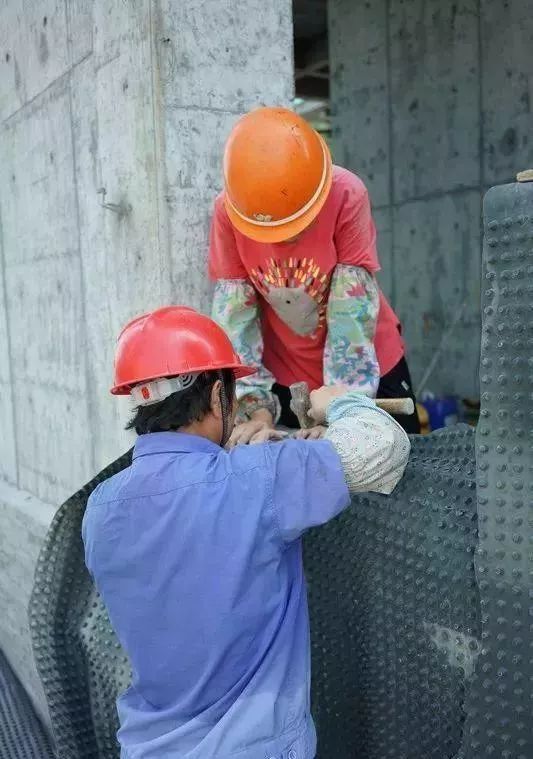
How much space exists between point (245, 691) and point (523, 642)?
61 centimetres

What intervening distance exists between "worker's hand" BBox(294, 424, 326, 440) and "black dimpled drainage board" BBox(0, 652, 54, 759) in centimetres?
253

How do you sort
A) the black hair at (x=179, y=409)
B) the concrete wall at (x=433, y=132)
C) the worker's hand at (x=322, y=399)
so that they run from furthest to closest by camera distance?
the concrete wall at (x=433, y=132) < the worker's hand at (x=322, y=399) < the black hair at (x=179, y=409)

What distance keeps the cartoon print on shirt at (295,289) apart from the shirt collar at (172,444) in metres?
0.85

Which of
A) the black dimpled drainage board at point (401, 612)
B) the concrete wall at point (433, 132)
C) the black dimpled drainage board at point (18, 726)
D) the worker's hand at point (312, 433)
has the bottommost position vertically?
the black dimpled drainage board at point (18, 726)

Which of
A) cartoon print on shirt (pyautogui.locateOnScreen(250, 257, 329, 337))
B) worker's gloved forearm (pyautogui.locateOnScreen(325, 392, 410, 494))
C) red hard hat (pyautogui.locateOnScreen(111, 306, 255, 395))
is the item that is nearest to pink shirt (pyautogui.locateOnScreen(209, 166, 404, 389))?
cartoon print on shirt (pyautogui.locateOnScreen(250, 257, 329, 337))

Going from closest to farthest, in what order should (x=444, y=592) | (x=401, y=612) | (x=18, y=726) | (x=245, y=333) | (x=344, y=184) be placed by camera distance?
(x=444, y=592)
(x=401, y=612)
(x=344, y=184)
(x=245, y=333)
(x=18, y=726)

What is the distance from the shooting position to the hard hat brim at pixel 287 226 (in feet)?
7.18

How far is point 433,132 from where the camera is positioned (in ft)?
23.0

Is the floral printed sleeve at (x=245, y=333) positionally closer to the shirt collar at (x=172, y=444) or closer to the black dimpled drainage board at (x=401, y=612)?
the black dimpled drainage board at (x=401, y=612)

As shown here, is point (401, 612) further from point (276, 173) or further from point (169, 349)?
point (276, 173)

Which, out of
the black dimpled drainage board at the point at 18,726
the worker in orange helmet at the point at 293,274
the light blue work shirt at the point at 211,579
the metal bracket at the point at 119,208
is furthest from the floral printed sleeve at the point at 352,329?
the black dimpled drainage board at the point at 18,726

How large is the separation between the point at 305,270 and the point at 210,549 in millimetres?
1106

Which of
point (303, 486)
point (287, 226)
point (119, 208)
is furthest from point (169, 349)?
point (119, 208)

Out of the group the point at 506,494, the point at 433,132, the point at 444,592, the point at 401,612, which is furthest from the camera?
the point at 433,132
